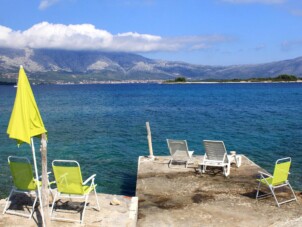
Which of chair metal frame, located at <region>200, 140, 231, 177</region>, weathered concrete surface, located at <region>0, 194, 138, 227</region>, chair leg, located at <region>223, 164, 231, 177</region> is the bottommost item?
weathered concrete surface, located at <region>0, 194, 138, 227</region>

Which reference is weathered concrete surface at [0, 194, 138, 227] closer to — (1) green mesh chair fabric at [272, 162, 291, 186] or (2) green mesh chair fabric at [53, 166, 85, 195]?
(2) green mesh chair fabric at [53, 166, 85, 195]

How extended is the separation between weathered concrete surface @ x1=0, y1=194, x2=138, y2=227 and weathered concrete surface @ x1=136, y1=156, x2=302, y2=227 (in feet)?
1.23

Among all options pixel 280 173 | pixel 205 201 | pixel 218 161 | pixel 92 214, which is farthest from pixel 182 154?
pixel 92 214

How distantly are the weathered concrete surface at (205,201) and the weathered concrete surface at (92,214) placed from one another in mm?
373

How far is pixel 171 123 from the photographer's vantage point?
36188mm

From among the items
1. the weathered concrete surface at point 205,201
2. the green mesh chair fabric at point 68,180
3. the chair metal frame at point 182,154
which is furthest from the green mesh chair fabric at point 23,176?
the chair metal frame at point 182,154

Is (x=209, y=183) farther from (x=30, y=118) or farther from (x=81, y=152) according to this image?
(x=81, y=152)

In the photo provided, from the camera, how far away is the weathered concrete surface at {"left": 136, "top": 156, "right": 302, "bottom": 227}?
9.08m

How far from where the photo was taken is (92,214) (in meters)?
9.07

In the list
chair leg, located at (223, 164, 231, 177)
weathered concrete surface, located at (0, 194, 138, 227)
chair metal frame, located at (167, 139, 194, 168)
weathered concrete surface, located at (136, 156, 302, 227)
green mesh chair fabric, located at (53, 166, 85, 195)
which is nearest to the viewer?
weathered concrete surface, located at (0, 194, 138, 227)

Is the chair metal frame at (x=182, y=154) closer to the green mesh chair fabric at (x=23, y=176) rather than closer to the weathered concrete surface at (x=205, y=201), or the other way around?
the weathered concrete surface at (x=205, y=201)

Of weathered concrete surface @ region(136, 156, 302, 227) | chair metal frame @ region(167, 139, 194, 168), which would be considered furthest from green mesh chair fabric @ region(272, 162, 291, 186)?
chair metal frame @ region(167, 139, 194, 168)

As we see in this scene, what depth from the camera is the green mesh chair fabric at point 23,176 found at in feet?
29.4

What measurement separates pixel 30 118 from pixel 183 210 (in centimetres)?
455
